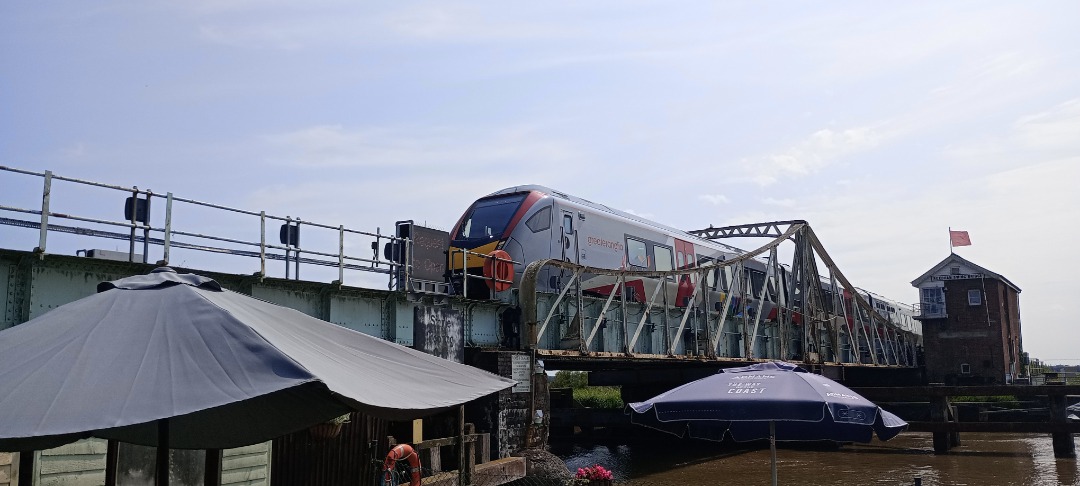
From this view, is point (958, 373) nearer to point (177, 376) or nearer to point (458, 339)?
point (458, 339)

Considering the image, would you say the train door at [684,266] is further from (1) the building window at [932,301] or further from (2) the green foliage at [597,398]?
(1) the building window at [932,301]

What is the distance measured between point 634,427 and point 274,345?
29.9 m

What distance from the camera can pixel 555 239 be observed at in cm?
2120

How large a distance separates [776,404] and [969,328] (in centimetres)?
4149

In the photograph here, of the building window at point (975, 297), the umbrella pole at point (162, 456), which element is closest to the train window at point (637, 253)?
the umbrella pole at point (162, 456)

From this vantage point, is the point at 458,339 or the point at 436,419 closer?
the point at 436,419

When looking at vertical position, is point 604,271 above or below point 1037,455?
above

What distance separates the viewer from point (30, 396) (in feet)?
12.3

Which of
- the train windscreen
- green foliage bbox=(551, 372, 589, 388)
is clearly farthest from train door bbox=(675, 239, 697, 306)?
green foliage bbox=(551, 372, 589, 388)

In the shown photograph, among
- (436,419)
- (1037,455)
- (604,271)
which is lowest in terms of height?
(1037,455)

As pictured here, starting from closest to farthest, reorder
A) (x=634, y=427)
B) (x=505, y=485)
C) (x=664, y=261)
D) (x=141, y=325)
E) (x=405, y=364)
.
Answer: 1. (x=141, y=325)
2. (x=405, y=364)
3. (x=505, y=485)
4. (x=664, y=261)
5. (x=634, y=427)

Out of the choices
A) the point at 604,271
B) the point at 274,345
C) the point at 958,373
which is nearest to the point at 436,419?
the point at 604,271

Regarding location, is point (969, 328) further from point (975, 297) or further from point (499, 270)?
point (499, 270)

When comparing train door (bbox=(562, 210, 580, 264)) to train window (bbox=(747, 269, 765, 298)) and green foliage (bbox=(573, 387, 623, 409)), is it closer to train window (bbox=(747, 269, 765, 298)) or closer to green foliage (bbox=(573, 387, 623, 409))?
train window (bbox=(747, 269, 765, 298))
